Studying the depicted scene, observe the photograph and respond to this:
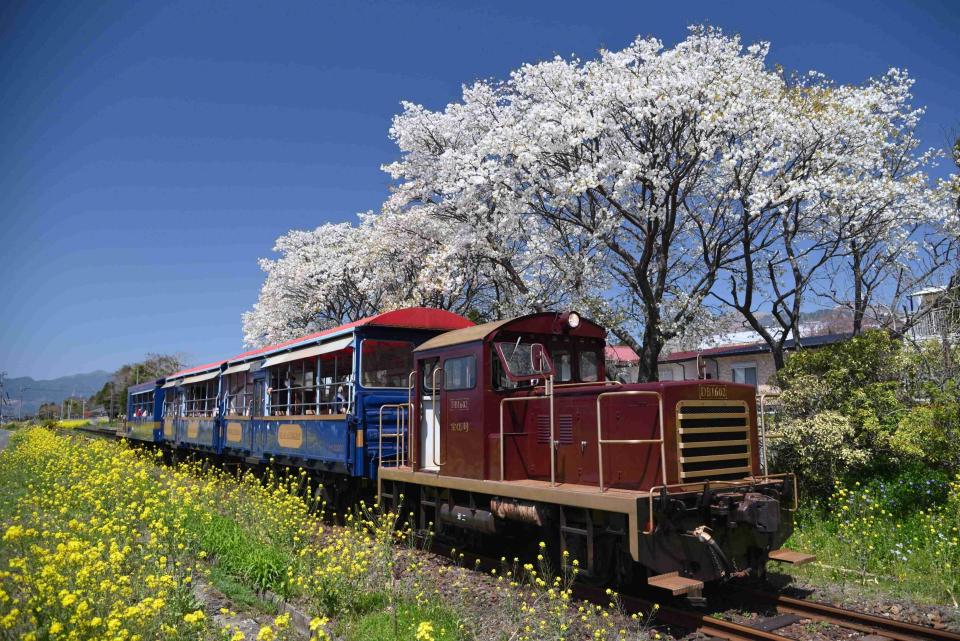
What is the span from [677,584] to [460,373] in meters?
3.80

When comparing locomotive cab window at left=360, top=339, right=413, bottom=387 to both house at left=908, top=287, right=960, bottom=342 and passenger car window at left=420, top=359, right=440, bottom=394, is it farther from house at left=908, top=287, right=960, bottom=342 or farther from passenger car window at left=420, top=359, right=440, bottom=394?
house at left=908, top=287, right=960, bottom=342

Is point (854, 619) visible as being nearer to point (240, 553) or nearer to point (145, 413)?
point (240, 553)

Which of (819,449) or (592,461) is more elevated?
(592,461)

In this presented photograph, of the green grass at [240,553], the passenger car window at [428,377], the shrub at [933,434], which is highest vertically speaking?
the passenger car window at [428,377]

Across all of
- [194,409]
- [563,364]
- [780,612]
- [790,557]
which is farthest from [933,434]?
[194,409]

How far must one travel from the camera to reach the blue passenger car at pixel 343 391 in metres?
11.1

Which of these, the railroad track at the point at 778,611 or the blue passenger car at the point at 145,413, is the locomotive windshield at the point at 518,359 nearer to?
the railroad track at the point at 778,611

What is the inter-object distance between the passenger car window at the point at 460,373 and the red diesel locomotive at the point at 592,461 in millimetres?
25

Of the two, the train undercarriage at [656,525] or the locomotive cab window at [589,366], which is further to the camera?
the locomotive cab window at [589,366]

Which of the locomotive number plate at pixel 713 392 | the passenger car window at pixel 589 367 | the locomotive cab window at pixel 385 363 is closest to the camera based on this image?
the locomotive number plate at pixel 713 392

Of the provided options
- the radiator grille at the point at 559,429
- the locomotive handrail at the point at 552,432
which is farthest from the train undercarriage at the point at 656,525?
the radiator grille at the point at 559,429

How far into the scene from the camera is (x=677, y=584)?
20.5 feet

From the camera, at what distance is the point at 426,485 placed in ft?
31.7

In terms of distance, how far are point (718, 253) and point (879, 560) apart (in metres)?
8.62
